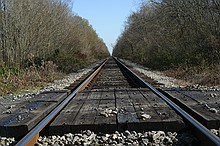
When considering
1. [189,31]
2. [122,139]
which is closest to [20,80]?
[122,139]

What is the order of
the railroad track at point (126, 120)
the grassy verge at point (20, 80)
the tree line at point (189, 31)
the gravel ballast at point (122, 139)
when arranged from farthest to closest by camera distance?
the tree line at point (189, 31)
the grassy verge at point (20, 80)
the railroad track at point (126, 120)
the gravel ballast at point (122, 139)

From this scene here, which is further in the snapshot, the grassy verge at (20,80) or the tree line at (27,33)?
the tree line at (27,33)

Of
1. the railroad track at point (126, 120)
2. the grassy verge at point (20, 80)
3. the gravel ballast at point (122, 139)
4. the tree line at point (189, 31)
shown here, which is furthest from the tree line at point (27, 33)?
the gravel ballast at point (122, 139)

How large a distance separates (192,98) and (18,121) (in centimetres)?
332

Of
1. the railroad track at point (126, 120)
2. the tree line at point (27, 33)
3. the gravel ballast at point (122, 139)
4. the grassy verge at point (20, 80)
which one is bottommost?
the grassy verge at point (20, 80)

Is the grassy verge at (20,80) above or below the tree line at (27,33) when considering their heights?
below

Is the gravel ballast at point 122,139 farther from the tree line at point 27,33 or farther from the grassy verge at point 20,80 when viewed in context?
the tree line at point 27,33

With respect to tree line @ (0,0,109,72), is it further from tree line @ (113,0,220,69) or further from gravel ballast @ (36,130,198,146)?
gravel ballast @ (36,130,198,146)

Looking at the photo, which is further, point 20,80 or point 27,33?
point 27,33

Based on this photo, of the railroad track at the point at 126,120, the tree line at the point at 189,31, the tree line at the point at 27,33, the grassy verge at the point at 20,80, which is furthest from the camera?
the tree line at the point at 189,31

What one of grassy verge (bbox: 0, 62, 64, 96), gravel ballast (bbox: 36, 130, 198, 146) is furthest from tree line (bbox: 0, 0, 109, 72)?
gravel ballast (bbox: 36, 130, 198, 146)

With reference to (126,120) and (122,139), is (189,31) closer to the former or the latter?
(126,120)

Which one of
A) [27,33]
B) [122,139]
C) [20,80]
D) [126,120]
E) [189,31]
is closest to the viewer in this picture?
[122,139]

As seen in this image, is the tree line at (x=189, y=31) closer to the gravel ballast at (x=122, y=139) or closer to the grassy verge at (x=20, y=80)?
the grassy verge at (x=20, y=80)
